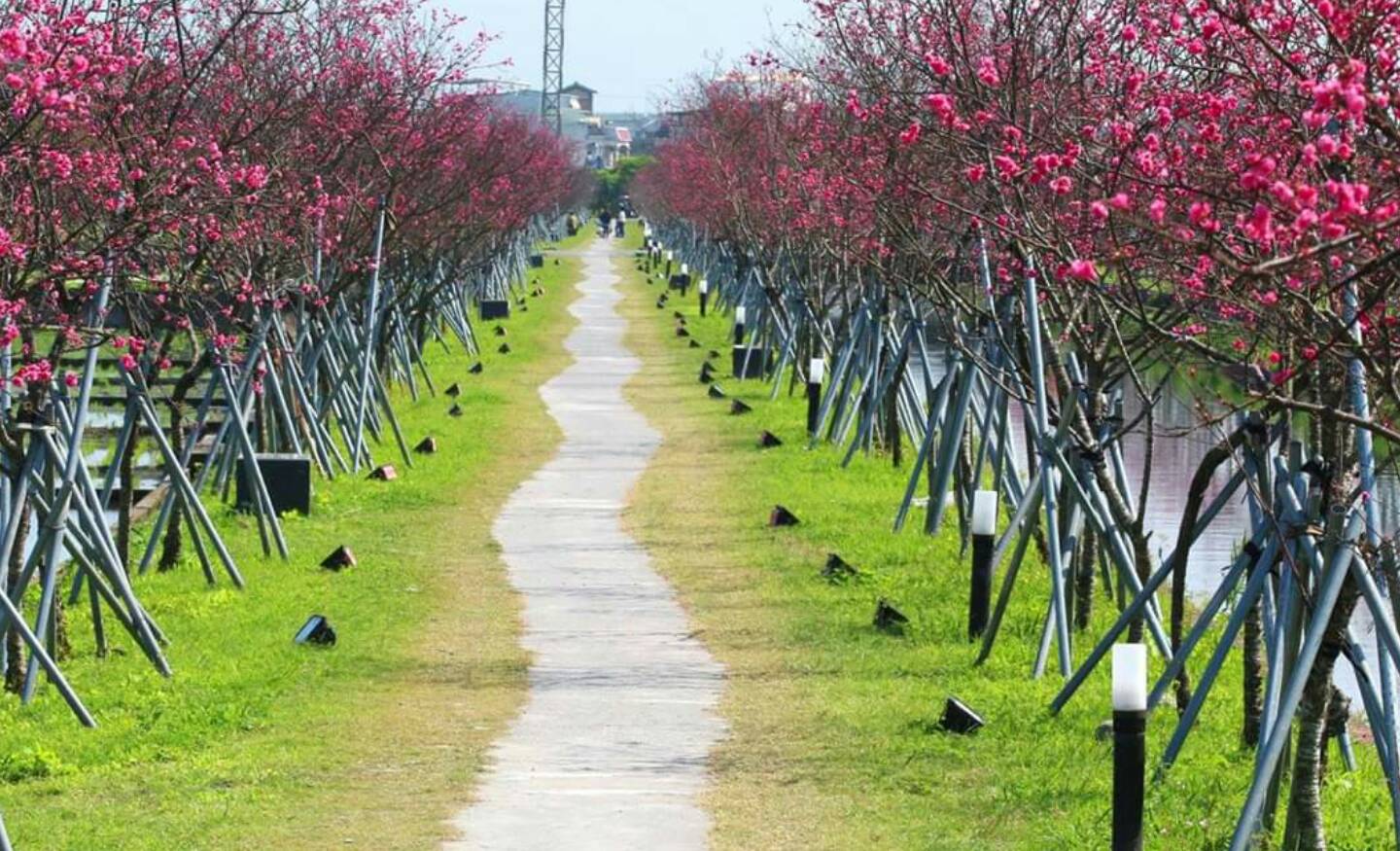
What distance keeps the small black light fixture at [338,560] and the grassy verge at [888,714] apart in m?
2.43

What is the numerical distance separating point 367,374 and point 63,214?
12621 mm

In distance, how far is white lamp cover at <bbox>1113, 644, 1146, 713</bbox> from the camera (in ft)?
29.7

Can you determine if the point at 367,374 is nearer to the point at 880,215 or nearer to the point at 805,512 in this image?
the point at 805,512

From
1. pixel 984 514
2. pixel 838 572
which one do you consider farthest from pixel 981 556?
pixel 838 572

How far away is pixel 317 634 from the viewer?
1537 cm

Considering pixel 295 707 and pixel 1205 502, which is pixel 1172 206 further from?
pixel 1205 502

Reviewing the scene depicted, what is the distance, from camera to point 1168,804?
35.7ft

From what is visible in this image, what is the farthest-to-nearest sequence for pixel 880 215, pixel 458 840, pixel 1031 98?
pixel 880 215 → pixel 1031 98 → pixel 458 840

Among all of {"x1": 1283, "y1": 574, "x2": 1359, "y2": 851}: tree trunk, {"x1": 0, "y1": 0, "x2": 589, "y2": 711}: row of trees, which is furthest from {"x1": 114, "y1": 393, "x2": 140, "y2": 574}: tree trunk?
{"x1": 1283, "y1": 574, "x2": 1359, "y2": 851}: tree trunk

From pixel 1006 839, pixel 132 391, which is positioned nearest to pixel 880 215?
pixel 132 391

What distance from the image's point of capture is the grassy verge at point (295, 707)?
10.8 metres

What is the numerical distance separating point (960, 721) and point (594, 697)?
2.31m

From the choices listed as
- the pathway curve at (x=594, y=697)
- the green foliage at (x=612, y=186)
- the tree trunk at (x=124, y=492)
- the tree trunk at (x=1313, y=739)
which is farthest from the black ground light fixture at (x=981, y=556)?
the green foliage at (x=612, y=186)

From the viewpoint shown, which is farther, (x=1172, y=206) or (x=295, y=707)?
(x=295, y=707)
